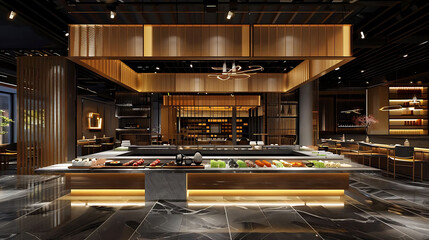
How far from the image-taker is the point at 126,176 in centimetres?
491

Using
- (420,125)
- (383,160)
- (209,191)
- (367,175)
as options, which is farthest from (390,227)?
(420,125)

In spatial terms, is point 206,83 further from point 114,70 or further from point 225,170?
point 225,170

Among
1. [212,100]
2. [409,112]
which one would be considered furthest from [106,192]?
[409,112]

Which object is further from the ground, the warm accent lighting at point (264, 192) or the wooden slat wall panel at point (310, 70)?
the wooden slat wall panel at point (310, 70)

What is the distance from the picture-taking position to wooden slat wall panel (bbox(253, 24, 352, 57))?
4.42m

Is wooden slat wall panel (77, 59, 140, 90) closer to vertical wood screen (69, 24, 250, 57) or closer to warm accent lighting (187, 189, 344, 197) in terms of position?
vertical wood screen (69, 24, 250, 57)

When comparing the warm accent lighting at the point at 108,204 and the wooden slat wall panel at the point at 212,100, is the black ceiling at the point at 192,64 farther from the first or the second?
the warm accent lighting at the point at 108,204

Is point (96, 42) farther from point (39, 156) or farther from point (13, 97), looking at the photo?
point (13, 97)

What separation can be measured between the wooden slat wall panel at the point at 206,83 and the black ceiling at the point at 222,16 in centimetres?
256

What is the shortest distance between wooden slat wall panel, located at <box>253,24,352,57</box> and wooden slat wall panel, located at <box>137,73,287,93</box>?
329 centimetres

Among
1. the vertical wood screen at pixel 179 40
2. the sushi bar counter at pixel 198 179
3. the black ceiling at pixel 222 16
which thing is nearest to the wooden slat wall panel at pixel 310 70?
the black ceiling at pixel 222 16

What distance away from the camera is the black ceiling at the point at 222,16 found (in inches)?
170

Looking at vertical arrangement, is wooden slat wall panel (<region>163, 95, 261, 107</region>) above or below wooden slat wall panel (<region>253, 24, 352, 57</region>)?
below

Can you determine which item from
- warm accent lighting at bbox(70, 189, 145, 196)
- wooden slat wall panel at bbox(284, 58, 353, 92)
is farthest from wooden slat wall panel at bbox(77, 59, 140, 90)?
wooden slat wall panel at bbox(284, 58, 353, 92)
